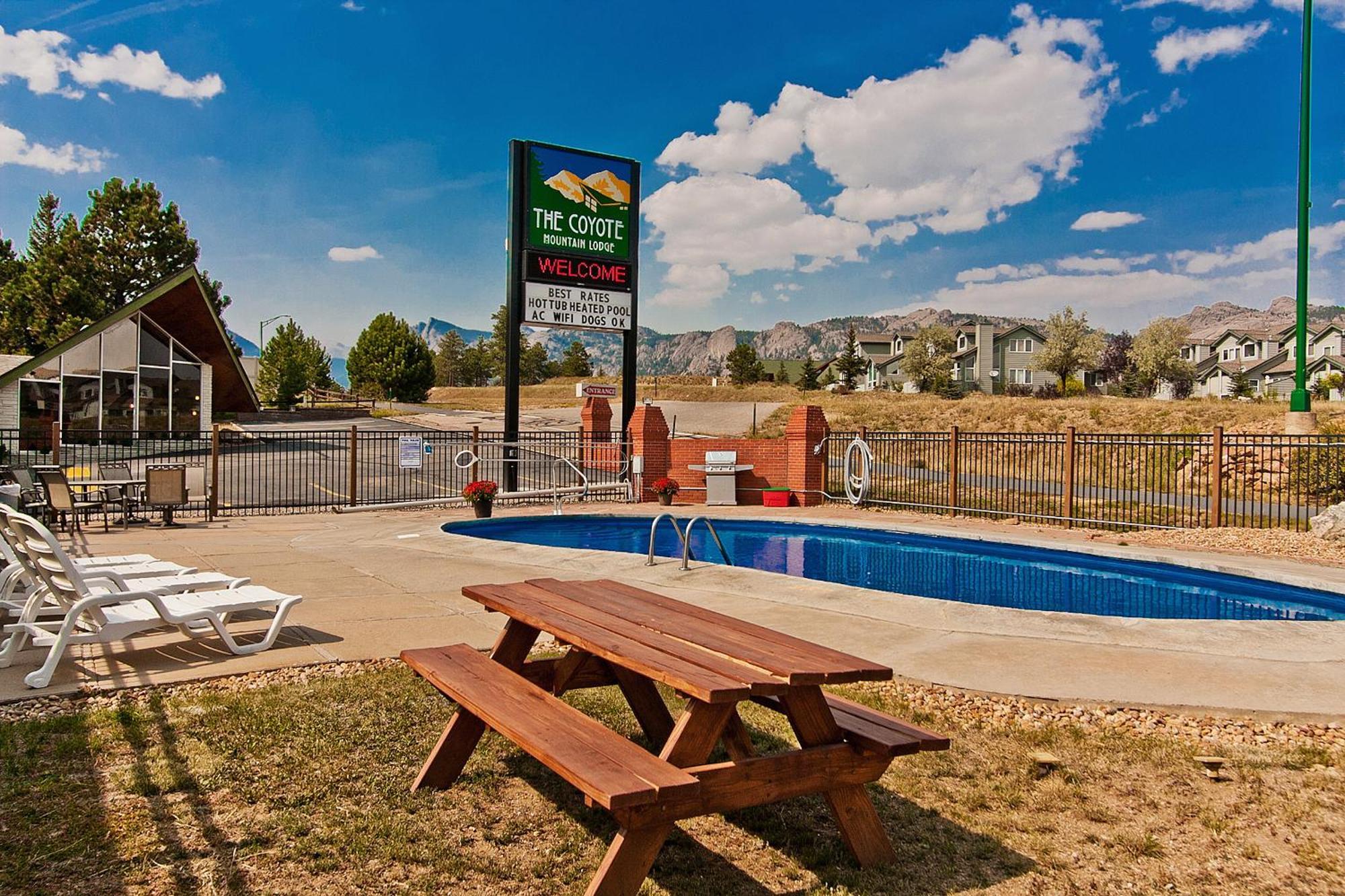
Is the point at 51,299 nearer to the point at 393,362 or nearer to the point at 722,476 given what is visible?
the point at 393,362

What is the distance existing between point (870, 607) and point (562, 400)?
5440 centimetres

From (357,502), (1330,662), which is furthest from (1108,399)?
(1330,662)

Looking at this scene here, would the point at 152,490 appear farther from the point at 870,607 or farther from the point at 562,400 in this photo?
the point at 562,400

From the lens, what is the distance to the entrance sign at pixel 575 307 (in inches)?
744

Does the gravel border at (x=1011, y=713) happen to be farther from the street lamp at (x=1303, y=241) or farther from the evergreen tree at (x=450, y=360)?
the evergreen tree at (x=450, y=360)

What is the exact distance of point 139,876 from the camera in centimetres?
286

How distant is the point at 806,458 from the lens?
18547mm

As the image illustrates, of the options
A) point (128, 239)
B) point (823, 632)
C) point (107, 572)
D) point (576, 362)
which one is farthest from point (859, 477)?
point (576, 362)

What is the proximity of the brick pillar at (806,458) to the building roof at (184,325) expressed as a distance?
663 inches

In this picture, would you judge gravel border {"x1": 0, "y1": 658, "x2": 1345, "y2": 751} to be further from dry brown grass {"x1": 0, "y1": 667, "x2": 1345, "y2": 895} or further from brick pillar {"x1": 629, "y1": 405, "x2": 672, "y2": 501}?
brick pillar {"x1": 629, "y1": 405, "x2": 672, "y2": 501}

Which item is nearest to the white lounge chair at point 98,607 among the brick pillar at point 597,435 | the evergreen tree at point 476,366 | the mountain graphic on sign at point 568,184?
the brick pillar at point 597,435

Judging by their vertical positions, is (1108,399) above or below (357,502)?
above

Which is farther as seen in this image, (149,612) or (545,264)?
(545,264)

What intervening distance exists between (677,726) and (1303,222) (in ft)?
59.6
